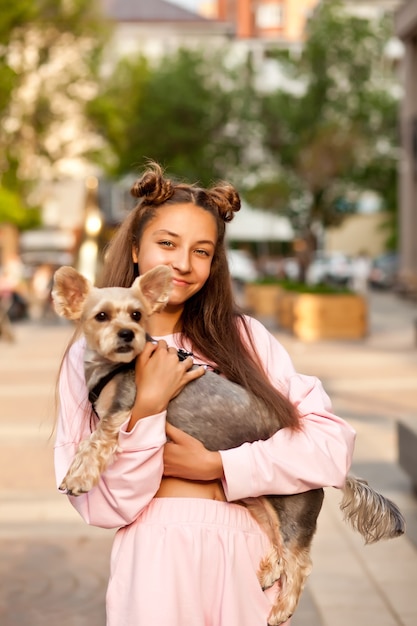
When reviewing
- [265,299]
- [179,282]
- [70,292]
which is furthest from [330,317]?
[70,292]

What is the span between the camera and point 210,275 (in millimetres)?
3203

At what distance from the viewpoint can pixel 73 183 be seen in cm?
6825

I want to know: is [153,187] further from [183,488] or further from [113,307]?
[183,488]

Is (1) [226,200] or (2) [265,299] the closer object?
(1) [226,200]

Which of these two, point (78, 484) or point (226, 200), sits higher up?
point (226, 200)

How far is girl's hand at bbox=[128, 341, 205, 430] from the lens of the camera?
267 cm

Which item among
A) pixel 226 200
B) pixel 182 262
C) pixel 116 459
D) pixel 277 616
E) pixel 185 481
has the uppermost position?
pixel 226 200

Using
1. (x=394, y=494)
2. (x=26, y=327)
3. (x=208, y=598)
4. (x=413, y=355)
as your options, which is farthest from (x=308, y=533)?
(x=26, y=327)

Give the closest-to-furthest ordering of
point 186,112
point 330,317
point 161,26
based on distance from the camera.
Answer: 1. point 330,317
2. point 186,112
3. point 161,26

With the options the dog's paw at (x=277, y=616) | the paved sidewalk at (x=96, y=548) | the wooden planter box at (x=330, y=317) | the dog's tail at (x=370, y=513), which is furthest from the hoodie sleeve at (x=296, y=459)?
the wooden planter box at (x=330, y=317)

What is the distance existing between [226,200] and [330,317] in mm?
19188

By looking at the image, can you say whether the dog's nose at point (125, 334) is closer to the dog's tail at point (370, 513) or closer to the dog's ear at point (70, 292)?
the dog's ear at point (70, 292)

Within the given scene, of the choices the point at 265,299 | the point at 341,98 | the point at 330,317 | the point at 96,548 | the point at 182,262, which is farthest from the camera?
the point at 341,98

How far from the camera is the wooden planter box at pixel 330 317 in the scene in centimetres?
2200
